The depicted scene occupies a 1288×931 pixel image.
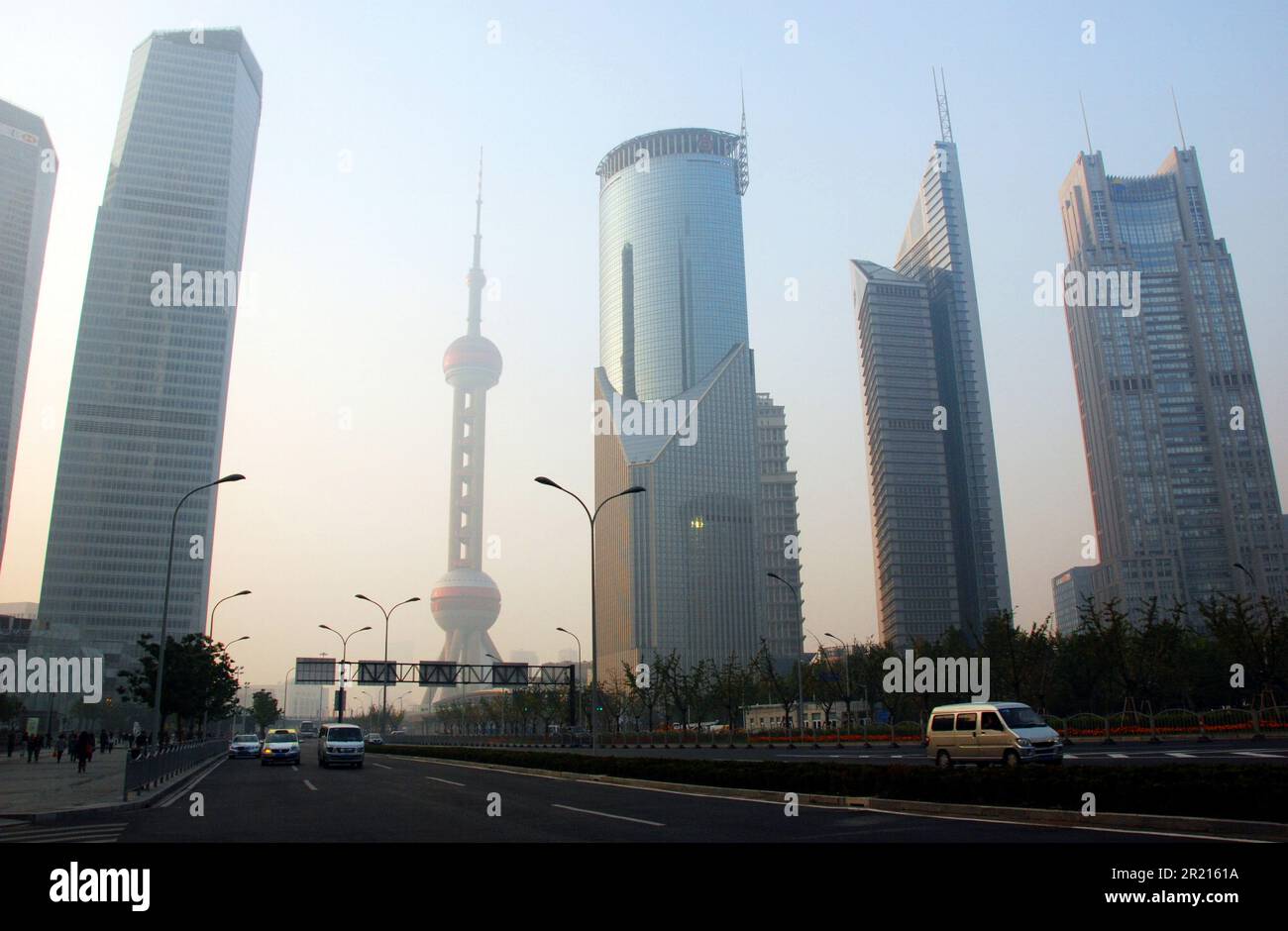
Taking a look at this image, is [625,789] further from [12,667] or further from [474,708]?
[474,708]

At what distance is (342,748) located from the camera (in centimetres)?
4091

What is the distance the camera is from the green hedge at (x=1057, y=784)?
42.3 ft

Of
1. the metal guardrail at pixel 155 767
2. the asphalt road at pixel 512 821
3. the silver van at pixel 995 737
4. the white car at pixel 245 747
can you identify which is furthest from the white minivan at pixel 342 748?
the silver van at pixel 995 737

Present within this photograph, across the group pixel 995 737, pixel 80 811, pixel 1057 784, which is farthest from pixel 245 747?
pixel 1057 784

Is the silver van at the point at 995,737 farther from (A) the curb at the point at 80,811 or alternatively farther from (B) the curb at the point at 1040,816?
(A) the curb at the point at 80,811

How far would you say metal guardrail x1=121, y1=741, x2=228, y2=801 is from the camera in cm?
2528

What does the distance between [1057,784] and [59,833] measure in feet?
58.6

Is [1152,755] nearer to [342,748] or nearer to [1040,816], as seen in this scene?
[1040,816]

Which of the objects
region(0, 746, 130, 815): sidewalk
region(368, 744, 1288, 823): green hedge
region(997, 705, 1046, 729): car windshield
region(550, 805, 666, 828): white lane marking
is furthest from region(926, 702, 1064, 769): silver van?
region(0, 746, 130, 815): sidewalk

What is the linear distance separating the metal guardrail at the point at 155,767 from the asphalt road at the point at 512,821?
1.42m

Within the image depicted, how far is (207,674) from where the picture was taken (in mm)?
67188

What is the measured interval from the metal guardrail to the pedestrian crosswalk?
5685 mm

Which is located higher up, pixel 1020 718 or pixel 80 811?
pixel 1020 718
